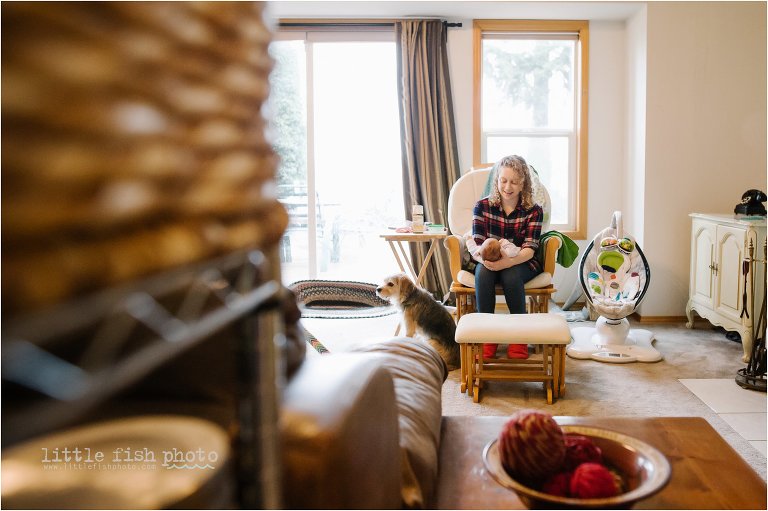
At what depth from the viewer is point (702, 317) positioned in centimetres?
438

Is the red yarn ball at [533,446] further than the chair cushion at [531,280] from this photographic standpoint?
No

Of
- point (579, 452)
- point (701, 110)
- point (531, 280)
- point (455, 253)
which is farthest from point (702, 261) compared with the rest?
point (579, 452)

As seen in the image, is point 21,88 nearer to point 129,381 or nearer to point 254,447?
point 129,381

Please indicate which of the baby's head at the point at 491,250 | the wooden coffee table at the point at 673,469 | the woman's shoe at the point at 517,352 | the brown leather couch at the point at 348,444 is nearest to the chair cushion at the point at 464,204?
the baby's head at the point at 491,250

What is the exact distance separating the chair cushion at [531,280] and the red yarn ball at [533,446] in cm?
275

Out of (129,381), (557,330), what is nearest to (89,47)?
(129,381)

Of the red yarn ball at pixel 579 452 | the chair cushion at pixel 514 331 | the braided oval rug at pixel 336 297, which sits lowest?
the braided oval rug at pixel 336 297

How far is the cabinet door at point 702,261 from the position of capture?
4109 millimetres

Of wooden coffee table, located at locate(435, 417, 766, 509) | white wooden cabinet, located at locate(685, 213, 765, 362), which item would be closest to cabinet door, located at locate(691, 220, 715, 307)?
white wooden cabinet, located at locate(685, 213, 765, 362)

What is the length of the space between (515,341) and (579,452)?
183 centimetres

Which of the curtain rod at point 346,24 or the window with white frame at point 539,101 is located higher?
the curtain rod at point 346,24

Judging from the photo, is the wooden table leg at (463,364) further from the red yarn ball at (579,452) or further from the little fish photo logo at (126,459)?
the little fish photo logo at (126,459)

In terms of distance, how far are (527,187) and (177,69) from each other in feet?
11.8

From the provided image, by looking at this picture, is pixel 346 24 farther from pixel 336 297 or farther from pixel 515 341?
pixel 515 341
